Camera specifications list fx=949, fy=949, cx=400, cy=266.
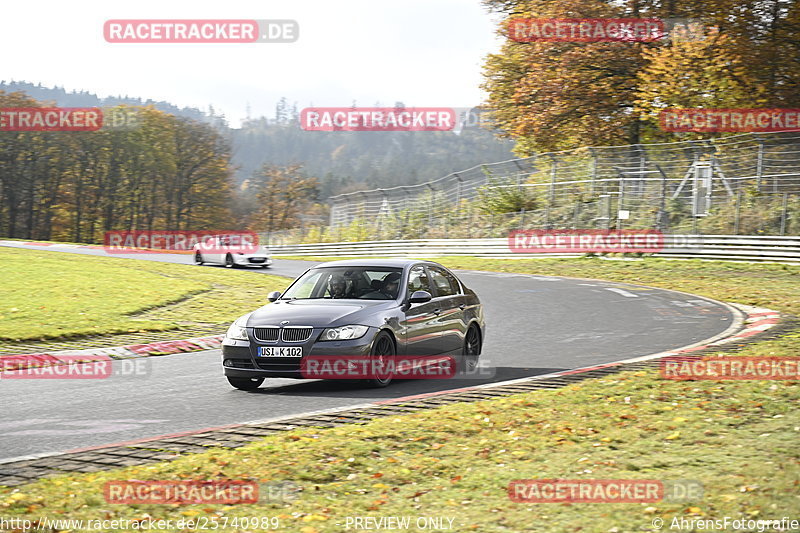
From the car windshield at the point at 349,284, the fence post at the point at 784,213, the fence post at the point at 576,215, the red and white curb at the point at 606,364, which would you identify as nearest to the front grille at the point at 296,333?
the car windshield at the point at 349,284

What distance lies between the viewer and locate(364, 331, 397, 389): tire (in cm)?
1052

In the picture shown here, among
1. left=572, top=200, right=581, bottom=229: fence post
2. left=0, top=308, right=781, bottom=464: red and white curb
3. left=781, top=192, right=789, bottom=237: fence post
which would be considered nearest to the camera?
left=0, top=308, right=781, bottom=464: red and white curb

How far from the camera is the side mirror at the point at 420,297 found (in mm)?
11328

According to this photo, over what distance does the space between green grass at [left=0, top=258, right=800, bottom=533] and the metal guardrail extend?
23.6 metres

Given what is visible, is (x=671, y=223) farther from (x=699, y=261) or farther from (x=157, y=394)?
(x=157, y=394)

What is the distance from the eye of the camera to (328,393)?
407 inches

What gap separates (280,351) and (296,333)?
264 mm

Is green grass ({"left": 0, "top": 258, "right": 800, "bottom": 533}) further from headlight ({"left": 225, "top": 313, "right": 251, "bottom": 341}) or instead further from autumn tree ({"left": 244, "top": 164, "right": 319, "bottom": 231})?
autumn tree ({"left": 244, "top": 164, "right": 319, "bottom": 231})

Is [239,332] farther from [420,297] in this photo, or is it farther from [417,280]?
[417,280]

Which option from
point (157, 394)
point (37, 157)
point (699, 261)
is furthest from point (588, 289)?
point (37, 157)

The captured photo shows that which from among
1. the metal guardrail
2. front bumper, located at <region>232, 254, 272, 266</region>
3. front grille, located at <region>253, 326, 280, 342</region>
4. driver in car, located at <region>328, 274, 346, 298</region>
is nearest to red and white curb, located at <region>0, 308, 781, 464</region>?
front grille, located at <region>253, 326, 280, 342</region>

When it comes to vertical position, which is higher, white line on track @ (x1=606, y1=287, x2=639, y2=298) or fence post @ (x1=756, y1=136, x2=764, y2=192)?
fence post @ (x1=756, y1=136, x2=764, y2=192)

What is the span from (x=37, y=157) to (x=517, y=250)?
62.2 metres

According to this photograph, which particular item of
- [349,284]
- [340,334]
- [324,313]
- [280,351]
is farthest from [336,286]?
[280,351]
